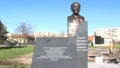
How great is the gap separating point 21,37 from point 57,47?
16284 centimetres

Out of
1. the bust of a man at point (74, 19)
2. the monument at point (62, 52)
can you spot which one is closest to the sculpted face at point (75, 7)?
the bust of a man at point (74, 19)

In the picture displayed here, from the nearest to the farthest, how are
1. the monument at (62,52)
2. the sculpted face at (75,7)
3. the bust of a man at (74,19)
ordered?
1. the monument at (62,52)
2. the bust of a man at (74,19)
3. the sculpted face at (75,7)

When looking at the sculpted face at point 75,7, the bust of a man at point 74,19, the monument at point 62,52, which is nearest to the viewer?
the monument at point 62,52

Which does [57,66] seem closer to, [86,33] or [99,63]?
[86,33]

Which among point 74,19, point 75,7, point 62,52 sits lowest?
point 62,52

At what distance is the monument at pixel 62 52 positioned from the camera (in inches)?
519

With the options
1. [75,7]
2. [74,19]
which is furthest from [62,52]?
[75,7]

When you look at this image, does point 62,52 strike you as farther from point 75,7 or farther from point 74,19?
point 75,7

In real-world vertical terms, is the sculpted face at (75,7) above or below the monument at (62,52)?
above

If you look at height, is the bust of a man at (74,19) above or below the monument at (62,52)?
above

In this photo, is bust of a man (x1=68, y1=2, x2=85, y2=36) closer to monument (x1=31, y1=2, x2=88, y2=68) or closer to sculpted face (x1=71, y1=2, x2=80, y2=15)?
sculpted face (x1=71, y1=2, x2=80, y2=15)

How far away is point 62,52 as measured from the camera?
43.3 ft

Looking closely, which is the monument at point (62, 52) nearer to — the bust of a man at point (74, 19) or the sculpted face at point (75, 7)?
the bust of a man at point (74, 19)

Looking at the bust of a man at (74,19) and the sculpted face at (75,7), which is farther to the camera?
the sculpted face at (75,7)
